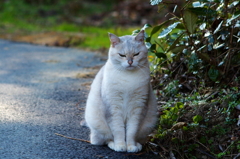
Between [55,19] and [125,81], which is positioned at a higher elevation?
[125,81]

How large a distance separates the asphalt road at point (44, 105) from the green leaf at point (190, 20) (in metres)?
1.40

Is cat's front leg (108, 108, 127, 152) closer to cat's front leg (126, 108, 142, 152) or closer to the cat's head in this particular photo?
cat's front leg (126, 108, 142, 152)

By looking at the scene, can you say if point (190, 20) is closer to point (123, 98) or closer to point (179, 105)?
point (179, 105)

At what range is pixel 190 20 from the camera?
3.77 meters

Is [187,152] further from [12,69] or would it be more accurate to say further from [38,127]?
[12,69]

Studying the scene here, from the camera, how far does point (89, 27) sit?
11258 millimetres

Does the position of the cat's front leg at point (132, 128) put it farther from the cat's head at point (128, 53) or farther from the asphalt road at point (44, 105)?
the cat's head at point (128, 53)

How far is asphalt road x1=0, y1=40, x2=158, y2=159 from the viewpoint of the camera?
3135mm

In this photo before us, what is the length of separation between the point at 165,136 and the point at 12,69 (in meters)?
3.56

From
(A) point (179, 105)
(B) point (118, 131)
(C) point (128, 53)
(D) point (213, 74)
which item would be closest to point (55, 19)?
(D) point (213, 74)

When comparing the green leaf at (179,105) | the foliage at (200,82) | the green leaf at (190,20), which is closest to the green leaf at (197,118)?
the foliage at (200,82)

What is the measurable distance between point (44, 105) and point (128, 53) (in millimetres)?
1556

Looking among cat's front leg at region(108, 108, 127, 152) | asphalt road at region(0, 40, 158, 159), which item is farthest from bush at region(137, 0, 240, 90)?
asphalt road at region(0, 40, 158, 159)

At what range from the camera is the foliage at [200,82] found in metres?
3.40
